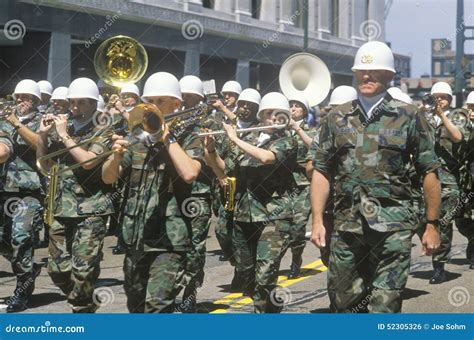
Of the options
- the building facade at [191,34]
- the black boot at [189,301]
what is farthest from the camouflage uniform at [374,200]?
the building facade at [191,34]

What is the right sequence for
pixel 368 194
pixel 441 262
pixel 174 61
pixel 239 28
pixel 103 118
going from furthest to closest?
pixel 239 28
pixel 174 61
pixel 441 262
pixel 103 118
pixel 368 194

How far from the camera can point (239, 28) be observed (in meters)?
32.1

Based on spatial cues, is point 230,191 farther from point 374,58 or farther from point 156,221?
point 374,58

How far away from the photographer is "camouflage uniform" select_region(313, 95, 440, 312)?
21.1ft

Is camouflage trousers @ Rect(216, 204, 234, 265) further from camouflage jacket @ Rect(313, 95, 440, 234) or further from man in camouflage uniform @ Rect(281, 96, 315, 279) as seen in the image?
camouflage jacket @ Rect(313, 95, 440, 234)

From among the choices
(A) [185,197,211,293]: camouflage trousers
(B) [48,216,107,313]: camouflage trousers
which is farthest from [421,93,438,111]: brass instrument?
(B) [48,216,107,313]: camouflage trousers

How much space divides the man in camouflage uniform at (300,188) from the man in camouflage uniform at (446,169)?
4.67 feet

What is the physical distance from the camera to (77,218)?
325 inches

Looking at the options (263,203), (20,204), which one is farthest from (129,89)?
(263,203)

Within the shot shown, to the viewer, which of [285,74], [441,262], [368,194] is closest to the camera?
[368,194]

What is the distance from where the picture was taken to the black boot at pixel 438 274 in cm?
1107

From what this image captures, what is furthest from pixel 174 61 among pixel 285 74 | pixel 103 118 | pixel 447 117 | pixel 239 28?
pixel 103 118
